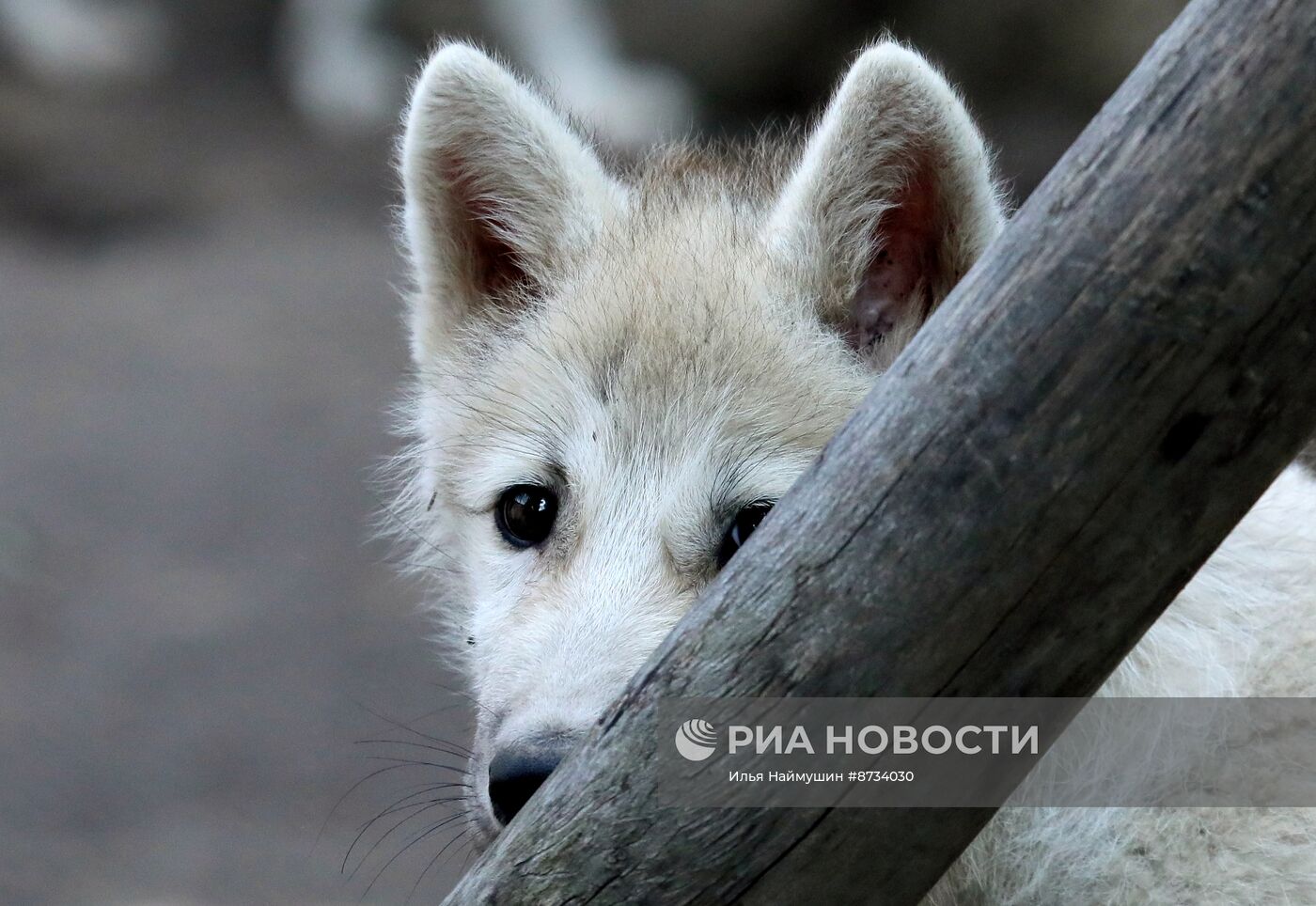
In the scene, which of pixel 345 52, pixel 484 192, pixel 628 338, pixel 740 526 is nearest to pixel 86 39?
pixel 345 52

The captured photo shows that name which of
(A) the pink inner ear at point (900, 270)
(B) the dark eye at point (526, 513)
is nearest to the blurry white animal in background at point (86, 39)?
(B) the dark eye at point (526, 513)

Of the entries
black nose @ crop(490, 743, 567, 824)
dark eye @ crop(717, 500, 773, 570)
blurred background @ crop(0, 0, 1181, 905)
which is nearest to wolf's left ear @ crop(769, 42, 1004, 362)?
dark eye @ crop(717, 500, 773, 570)

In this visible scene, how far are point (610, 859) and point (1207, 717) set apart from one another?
135 centimetres

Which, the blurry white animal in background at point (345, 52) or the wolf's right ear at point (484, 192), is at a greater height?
the wolf's right ear at point (484, 192)

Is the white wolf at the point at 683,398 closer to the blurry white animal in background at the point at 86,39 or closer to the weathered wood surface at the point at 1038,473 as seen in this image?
the weathered wood surface at the point at 1038,473

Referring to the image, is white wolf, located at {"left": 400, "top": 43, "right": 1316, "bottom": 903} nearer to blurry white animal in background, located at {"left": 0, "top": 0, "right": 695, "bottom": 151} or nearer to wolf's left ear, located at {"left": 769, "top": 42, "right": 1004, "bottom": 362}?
wolf's left ear, located at {"left": 769, "top": 42, "right": 1004, "bottom": 362}

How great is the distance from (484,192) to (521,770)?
6.07 feet

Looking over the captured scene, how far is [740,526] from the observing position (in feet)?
10.1

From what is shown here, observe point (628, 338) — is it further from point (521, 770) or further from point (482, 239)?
point (521, 770)

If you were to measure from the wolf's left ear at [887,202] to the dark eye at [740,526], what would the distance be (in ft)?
1.70

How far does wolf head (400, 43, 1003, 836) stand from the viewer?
297 cm

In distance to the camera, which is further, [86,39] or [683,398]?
[86,39]

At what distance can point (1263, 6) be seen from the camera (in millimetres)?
1847

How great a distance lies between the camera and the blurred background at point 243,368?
7289mm
